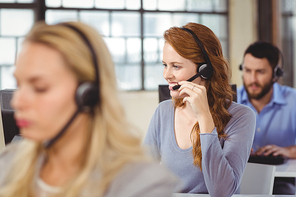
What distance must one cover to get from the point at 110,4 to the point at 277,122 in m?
3.32

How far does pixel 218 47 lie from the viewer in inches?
59.2

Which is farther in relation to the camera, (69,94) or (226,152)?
(226,152)

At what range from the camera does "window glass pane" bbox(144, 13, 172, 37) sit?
511 centimetres

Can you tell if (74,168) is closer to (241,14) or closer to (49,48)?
(49,48)

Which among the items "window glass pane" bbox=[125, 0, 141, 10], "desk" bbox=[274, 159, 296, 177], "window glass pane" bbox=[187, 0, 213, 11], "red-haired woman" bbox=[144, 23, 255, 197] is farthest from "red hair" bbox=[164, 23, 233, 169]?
"window glass pane" bbox=[187, 0, 213, 11]

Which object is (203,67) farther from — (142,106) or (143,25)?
(143,25)

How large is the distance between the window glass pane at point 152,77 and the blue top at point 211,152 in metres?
3.52

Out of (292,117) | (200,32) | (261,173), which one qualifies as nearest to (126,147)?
(200,32)

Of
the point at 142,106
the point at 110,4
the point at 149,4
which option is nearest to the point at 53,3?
the point at 110,4

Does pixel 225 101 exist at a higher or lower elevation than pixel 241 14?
lower

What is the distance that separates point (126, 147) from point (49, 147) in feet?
0.49

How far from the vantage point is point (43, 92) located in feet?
2.02

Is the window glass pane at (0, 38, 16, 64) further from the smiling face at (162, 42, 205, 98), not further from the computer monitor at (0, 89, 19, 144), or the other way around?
the smiling face at (162, 42, 205, 98)

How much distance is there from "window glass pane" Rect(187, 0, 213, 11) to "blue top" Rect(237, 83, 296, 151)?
9.88ft
